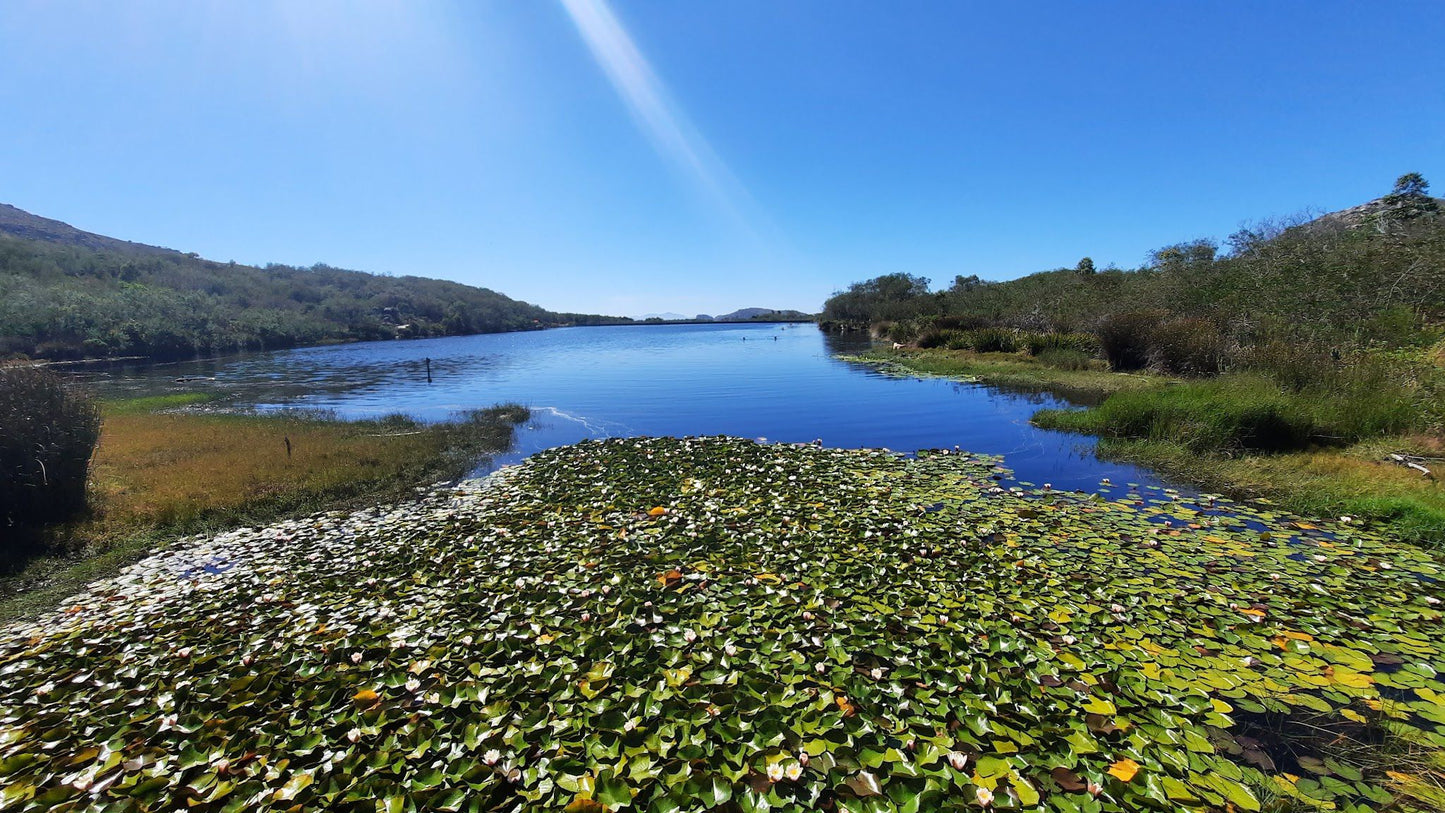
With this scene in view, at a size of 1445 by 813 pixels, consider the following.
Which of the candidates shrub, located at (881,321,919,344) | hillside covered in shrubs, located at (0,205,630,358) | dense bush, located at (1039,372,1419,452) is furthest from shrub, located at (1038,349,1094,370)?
hillside covered in shrubs, located at (0,205,630,358)

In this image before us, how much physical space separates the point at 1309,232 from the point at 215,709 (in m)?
30.8

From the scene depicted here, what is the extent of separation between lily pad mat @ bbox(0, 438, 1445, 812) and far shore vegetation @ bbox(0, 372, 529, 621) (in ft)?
4.72

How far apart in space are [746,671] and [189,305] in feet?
346

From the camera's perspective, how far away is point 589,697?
435cm

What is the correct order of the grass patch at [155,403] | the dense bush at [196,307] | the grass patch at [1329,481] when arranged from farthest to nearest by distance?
the dense bush at [196,307]
the grass patch at [155,403]
the grass patch at [1329,481]

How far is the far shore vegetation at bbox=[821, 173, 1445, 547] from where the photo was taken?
9.52m

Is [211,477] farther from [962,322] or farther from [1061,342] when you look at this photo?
Result: [962,322]

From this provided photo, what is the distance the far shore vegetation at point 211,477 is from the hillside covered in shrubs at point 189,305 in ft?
152

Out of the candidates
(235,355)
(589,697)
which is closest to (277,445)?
(589,697)

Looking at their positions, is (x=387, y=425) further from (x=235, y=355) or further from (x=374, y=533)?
(x=235, y=355)

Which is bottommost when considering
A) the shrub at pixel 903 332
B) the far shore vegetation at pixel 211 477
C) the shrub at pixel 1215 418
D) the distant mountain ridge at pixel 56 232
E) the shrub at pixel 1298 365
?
the far shore vegetation at pixel 211 477

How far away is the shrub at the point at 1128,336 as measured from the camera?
2347 cm

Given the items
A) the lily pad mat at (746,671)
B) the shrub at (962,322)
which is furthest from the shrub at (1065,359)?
the lily pad mat at (746,671)

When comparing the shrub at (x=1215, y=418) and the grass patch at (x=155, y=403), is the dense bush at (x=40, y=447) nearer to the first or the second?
the grass patch at (x=155, y=403)
